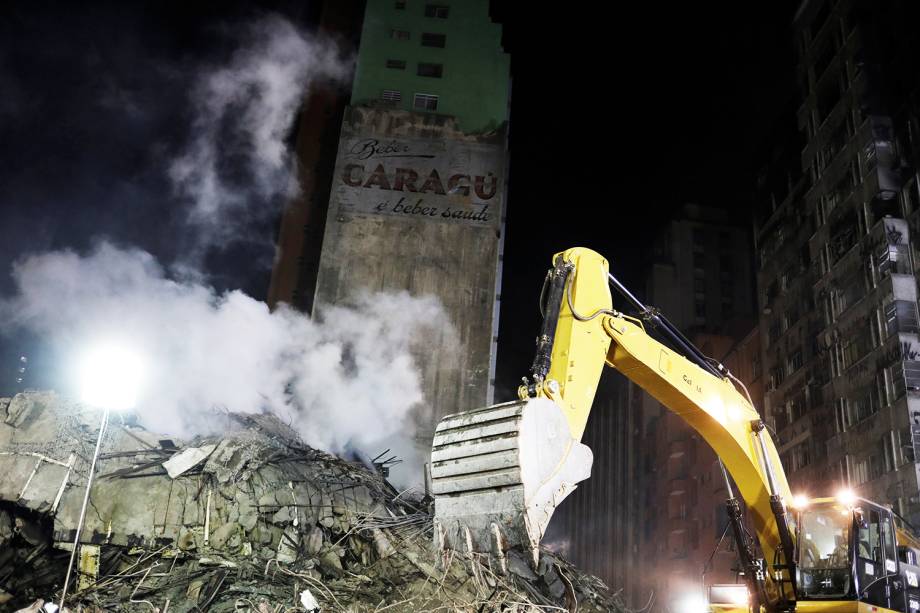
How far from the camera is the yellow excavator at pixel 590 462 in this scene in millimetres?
7598

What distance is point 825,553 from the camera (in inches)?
388

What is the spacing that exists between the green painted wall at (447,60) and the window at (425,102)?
21 cm

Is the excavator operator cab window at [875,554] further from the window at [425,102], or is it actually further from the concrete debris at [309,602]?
the window at [425,102]

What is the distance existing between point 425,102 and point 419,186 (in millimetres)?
4534

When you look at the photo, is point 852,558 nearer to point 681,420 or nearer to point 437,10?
point 437,10

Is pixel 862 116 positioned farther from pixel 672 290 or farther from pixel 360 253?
pixel 672 290

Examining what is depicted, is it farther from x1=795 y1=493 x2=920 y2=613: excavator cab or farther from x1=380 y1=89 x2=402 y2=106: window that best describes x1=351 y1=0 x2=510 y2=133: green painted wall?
x1=795 y1=493 x2=920 y2=613: excavator cab

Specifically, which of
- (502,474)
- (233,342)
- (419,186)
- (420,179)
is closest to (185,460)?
(502,474)

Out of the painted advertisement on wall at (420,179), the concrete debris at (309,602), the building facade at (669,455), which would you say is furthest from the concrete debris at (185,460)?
the building facade at (669,455)

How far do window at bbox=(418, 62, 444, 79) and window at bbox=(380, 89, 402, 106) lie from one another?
1.46 meters

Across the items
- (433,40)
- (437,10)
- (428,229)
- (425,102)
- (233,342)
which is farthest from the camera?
(437,10)

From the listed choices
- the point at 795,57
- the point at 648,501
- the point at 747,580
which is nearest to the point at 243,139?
the point at 747,580

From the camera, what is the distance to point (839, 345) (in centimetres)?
3309

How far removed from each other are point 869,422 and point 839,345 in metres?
4.45
